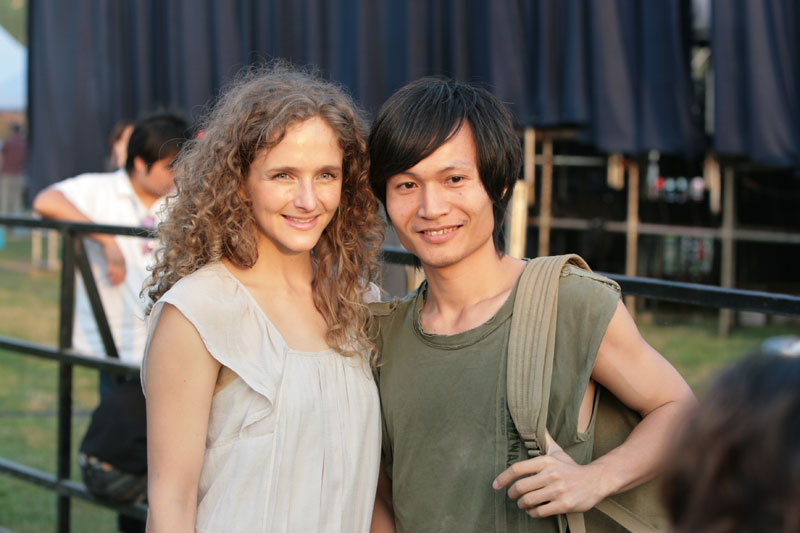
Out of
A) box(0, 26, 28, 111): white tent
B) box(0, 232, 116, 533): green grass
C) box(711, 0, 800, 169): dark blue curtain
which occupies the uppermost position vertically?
box(0, 26, 28, 111): white tent

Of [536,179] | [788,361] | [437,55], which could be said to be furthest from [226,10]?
[788,361]

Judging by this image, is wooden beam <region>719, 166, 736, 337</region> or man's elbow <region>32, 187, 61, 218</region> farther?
wooden beam <region>719, 166, 736, 337</region>

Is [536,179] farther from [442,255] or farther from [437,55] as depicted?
[442,255]

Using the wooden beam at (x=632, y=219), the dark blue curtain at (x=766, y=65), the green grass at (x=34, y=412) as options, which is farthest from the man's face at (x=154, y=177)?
the wooden beam at (x=632, y=219)

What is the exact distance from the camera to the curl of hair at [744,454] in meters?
0.93

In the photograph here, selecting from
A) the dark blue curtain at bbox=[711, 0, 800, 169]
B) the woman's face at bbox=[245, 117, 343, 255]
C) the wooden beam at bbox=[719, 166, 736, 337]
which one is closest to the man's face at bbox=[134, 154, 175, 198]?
the woman's face at bbox=[245, 117, 343, 255]

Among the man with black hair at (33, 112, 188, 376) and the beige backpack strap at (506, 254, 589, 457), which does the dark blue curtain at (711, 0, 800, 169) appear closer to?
the man with black hair at (33, 112, 188, 376)

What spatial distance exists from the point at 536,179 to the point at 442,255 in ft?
22.8

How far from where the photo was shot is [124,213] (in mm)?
4230

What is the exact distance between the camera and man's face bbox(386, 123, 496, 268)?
2.00m

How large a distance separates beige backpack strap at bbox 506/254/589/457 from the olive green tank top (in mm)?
27

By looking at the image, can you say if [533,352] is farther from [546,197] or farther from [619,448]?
[546,197]

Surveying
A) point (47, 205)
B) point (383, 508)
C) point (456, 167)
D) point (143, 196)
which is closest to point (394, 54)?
point (143, 196)

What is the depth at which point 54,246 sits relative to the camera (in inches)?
540
